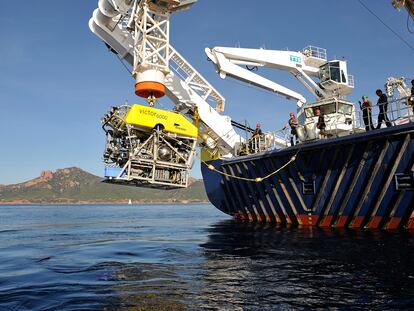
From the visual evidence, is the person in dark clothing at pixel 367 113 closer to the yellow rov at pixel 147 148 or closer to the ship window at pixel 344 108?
the ship window at pixel 344 108

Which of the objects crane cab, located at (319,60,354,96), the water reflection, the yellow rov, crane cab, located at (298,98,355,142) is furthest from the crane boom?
the water reflection

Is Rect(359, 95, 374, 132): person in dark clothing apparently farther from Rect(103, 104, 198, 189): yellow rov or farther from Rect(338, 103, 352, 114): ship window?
Rect(103, 104, 198, 189): yellow rov

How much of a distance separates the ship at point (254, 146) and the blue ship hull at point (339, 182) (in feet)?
0.14

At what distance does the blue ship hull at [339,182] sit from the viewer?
500 inches

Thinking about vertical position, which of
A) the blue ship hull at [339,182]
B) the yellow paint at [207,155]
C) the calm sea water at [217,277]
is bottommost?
the calm sea water at [217,277]

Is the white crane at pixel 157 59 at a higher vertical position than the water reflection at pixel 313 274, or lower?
higher

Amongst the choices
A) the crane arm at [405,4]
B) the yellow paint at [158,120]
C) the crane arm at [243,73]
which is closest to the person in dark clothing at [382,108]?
the crane arm at [405,4]

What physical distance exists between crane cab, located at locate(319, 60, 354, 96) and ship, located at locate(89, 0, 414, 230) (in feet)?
0.22

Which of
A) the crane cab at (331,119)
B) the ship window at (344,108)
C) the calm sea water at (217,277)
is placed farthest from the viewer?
the ship window at (344,108)

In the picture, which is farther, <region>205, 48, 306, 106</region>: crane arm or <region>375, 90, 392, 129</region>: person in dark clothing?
<region>205, 48, 306, 106</region>: crane arm

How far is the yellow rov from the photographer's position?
14094 millimetres

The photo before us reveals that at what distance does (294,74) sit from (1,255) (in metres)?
20.4

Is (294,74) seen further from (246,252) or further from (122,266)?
(122,266)

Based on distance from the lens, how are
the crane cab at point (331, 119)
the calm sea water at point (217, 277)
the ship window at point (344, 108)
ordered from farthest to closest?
the ship window at point (344, 108), the crane cab at point (331, 119), the calm sea water at point (217, 277)
